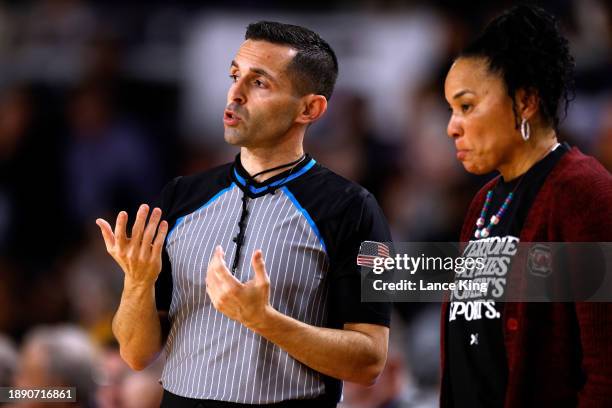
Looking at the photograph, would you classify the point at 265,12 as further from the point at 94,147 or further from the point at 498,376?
the point at 498,376

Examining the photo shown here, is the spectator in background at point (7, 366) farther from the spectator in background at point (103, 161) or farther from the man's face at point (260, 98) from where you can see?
the spectator in background at point (103, 161)

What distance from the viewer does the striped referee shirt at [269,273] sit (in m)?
2.44

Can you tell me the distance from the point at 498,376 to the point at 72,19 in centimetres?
476

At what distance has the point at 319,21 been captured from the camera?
6160mm

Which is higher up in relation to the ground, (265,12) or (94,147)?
(265,12)

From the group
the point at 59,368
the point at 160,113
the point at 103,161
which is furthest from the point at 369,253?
the point at 160,113

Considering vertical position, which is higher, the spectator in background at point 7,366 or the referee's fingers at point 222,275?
the referee's fingers at point 222,275

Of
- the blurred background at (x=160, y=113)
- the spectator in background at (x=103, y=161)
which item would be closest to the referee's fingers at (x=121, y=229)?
the blurred background at (x=160, y=113)

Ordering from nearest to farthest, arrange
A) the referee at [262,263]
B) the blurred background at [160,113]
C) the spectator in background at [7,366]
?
1. the referee at [262,263]
2. the spectator in background at [7,366]
3. the blurred background at [160,113]

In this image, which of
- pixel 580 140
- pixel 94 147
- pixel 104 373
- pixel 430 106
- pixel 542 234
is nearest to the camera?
pixel 542 234

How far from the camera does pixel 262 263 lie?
2.29 meters

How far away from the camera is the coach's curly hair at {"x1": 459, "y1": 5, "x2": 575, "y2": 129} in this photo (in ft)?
8.36

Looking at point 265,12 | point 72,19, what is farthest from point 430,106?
point 72,19

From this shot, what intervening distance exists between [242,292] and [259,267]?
7 cm
